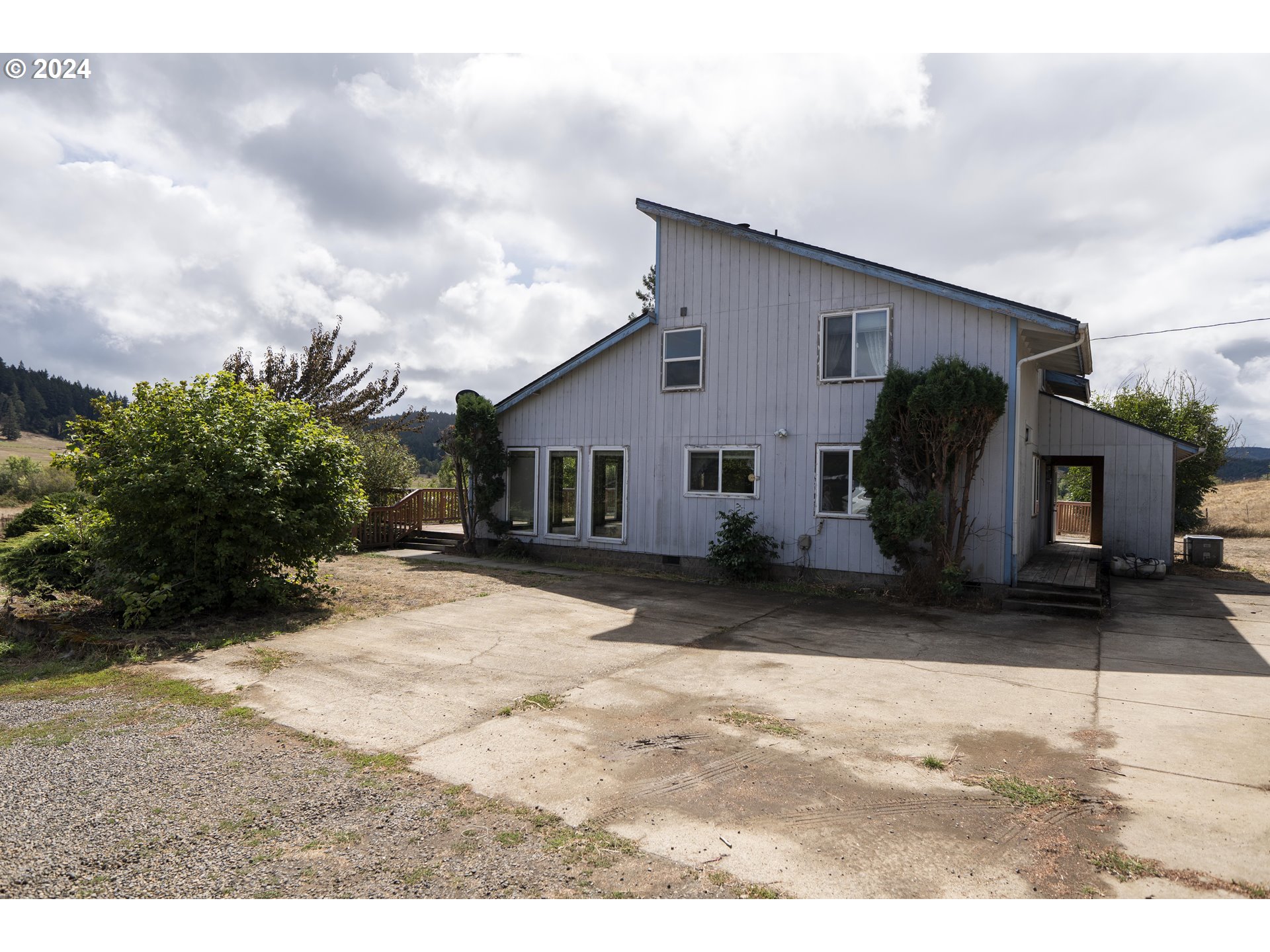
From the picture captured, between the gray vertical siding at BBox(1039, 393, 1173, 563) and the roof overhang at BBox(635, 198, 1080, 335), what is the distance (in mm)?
4936

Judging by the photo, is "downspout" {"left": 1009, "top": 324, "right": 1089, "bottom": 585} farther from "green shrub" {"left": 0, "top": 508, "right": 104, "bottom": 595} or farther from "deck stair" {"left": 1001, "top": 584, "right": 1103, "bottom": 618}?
"green shrub" {"left": 0, "top": 508, "right": 104, "bottom": 595}

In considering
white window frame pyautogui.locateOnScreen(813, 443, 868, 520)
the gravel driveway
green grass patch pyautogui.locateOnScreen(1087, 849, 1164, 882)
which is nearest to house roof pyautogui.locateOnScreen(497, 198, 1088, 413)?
white window frame pyautogui.locateOnScreen(813, 443, 868, 520)

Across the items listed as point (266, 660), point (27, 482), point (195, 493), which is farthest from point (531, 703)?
point (27, 482)

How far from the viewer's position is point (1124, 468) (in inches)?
534

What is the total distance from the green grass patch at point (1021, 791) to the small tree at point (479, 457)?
11958 mm

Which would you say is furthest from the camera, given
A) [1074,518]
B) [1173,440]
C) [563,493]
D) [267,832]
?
[1074,518]

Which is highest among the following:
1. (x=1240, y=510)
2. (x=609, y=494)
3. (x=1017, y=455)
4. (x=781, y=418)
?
(x=781, y=418)

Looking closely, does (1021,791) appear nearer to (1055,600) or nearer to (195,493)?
(1055,600)

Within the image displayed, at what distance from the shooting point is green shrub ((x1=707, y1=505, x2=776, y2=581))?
11570mm

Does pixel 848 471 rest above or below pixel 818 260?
below

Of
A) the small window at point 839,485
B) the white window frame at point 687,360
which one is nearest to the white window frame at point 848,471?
the small window at point 839,485

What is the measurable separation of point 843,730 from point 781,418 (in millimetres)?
7461

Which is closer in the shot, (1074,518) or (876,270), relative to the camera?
(876,270)

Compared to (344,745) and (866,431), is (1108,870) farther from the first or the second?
(866,431)
